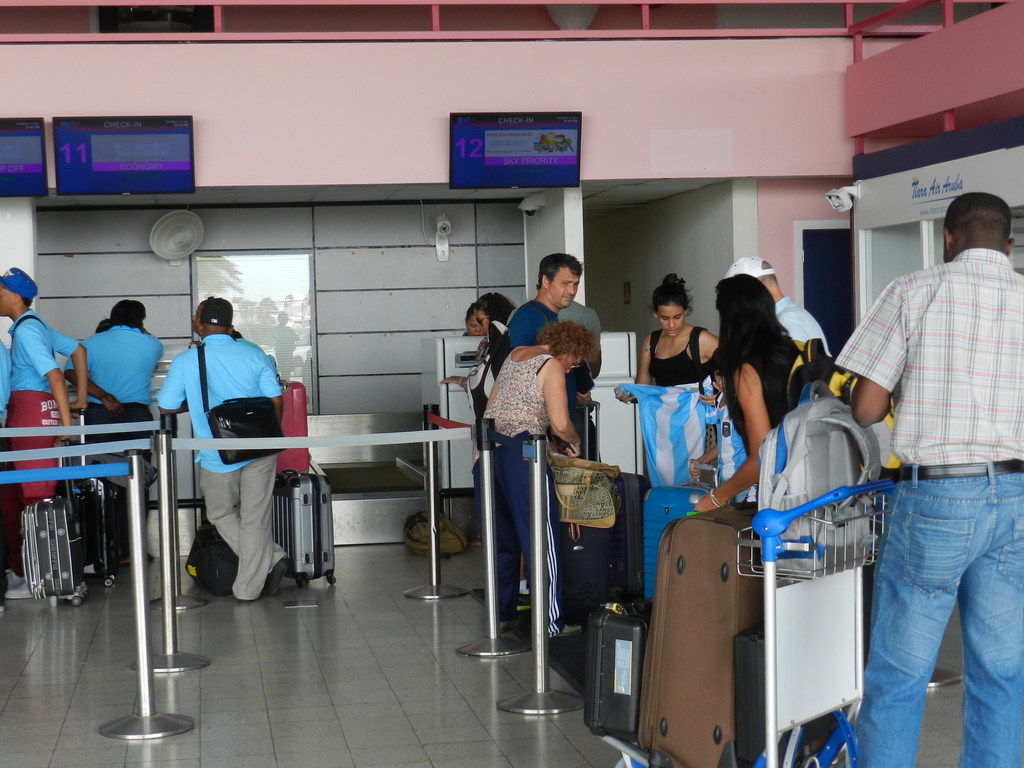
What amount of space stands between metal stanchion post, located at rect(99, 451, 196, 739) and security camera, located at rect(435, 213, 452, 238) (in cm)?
624

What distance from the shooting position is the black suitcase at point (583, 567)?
481 centimetres

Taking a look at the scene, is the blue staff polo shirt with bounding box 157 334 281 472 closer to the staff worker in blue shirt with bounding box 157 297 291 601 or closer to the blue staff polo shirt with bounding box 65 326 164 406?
the staff worker in blue shirt with bounding box 157 297 291 601

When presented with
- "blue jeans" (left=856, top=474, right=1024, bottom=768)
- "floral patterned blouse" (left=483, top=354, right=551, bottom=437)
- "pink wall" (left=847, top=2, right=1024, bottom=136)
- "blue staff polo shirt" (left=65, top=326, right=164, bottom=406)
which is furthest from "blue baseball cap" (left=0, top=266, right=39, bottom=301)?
"pink wall" (left=847, top=2, right=1024, bottom=136)

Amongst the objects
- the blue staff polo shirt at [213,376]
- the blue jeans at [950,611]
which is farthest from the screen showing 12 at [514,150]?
the blue jeans at [950,611]

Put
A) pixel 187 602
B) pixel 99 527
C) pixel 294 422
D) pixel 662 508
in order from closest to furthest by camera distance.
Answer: pixel 662 508, pixel 187 602, pixel 99 527, pixel 294 422

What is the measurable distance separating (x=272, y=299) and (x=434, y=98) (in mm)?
3022

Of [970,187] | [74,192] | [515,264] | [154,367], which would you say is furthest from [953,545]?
[515,264]

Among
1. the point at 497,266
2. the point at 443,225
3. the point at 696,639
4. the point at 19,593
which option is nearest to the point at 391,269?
the point at 443,225

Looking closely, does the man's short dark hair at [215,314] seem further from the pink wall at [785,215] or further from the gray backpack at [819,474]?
the pink wall at [785,215]

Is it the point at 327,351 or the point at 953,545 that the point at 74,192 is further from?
the point at 953,545

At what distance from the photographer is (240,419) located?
5.60 metres

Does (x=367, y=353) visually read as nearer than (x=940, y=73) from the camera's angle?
No

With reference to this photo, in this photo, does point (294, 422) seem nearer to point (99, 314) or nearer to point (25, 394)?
point (25, 394)

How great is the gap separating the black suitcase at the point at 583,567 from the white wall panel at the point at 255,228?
228 inches
